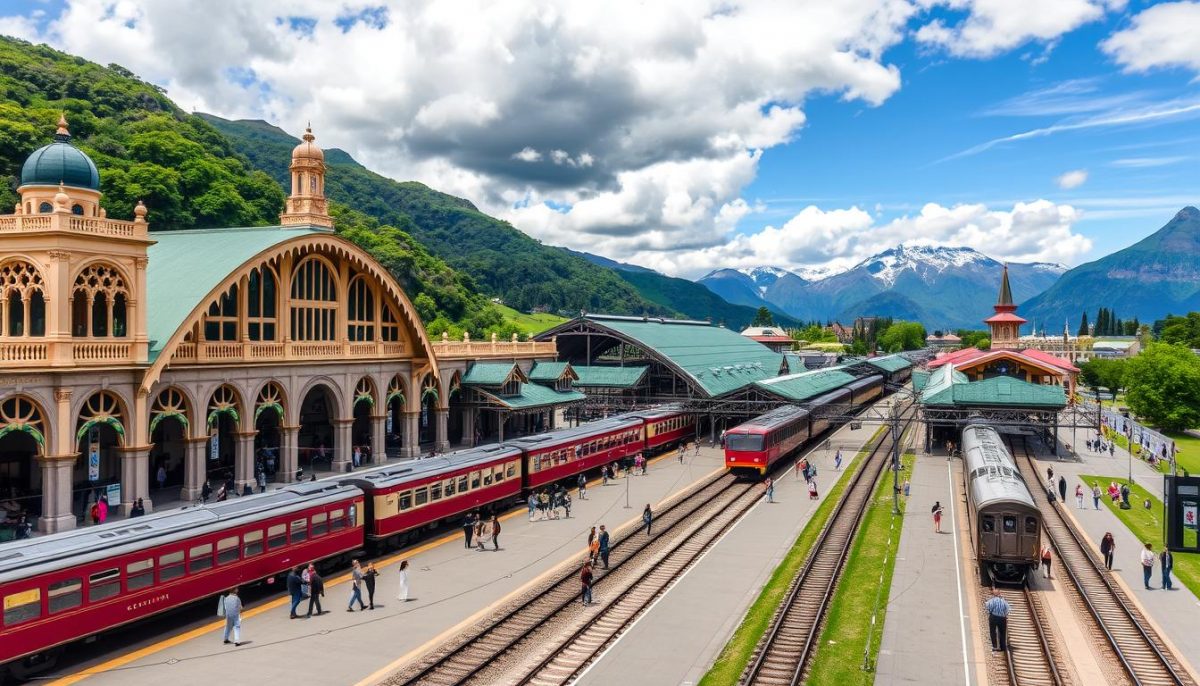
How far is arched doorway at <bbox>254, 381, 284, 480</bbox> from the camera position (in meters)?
45.4

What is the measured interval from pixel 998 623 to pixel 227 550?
2333cm

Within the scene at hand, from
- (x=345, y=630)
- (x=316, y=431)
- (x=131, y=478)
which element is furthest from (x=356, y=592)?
(x=316, y=431)

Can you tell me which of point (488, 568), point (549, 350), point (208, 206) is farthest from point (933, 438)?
point (208, 206)

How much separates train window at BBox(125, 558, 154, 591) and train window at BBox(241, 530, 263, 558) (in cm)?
326

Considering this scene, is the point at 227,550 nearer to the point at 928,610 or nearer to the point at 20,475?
the point at 20,475

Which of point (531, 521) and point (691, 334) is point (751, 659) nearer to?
point (531, 521)

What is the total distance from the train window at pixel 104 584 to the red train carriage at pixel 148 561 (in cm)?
3

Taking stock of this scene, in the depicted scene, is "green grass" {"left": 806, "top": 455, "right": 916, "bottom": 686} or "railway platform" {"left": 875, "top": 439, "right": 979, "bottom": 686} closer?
"green grass" {"left": 806, "top": 455, "right": 916, "bottom": 686}

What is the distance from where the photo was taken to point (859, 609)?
91.9 feet

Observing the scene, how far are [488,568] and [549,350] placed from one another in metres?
46.0

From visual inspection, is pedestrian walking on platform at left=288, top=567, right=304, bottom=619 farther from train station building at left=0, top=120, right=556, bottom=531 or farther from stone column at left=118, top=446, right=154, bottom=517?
stone column at left=118, top=446, right=154, bottom=517

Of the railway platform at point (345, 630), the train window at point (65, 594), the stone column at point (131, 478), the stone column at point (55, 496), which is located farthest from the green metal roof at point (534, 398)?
the train window at point (65, 594)

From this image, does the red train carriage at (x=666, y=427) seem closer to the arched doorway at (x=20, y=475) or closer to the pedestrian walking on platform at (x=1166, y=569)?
the pedestrian walking on platform at (x=1166, y=569)

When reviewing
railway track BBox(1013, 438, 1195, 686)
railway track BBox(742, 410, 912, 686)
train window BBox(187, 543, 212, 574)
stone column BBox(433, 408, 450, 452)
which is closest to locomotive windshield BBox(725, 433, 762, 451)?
railway track BBox(742, 410, 912, 686)
